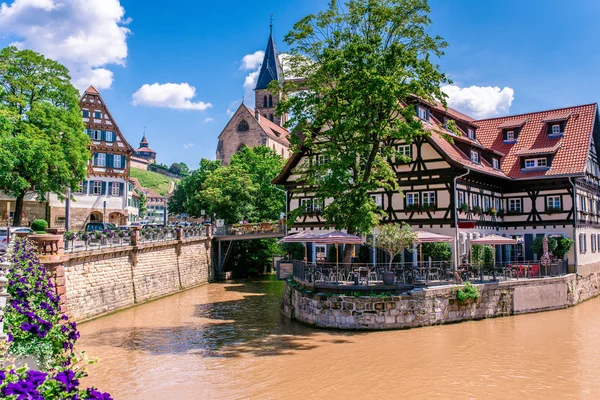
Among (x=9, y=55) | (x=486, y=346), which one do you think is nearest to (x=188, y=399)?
(x=486, y=346)

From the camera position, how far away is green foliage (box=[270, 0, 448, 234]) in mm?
21922

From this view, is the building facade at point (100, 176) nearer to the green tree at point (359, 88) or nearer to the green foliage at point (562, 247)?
the green tree at point (359, 88)

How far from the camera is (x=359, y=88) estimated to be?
2209cm

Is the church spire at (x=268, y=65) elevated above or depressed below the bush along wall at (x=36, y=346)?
above

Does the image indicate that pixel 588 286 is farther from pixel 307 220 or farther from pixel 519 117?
pixel 307 220

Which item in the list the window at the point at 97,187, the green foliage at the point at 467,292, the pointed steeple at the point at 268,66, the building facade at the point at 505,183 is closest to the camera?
the green foliage at the point at 467,292

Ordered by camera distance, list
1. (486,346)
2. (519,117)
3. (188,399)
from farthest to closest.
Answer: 1. (519,117)
2. (486,346)
3. (188,399)

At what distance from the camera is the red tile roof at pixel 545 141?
3064 cm

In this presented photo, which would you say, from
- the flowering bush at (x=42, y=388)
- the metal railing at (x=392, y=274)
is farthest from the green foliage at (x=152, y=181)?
the flowering bush at (x=42, y=388)

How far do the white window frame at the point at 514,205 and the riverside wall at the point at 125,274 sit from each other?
21.3m

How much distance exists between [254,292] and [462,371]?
20.9 metres

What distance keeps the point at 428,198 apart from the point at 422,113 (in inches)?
220

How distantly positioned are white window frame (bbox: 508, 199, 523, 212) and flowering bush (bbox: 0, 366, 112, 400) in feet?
101

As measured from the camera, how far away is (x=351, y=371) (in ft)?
51.9
